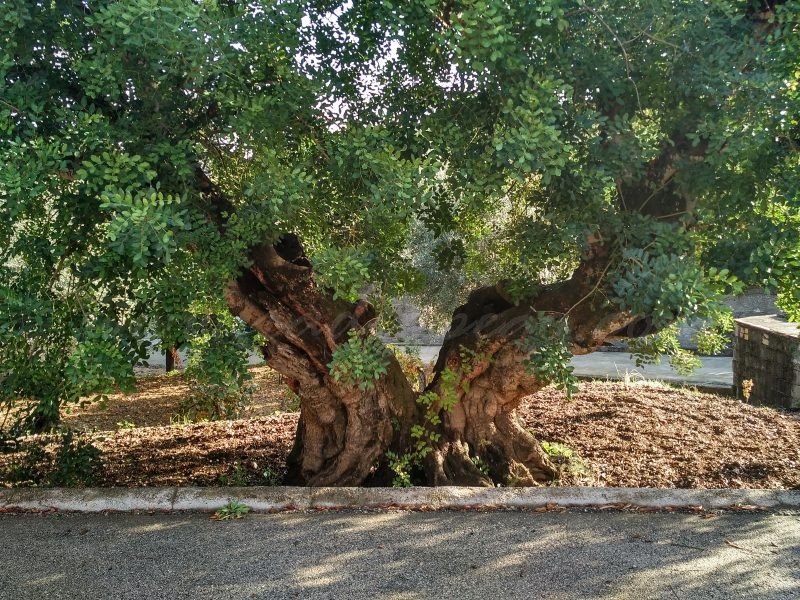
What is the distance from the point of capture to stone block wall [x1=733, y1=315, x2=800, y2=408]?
9961 mm

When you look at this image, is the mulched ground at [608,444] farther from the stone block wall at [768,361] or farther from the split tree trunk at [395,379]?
the stone block wall at [768,361]

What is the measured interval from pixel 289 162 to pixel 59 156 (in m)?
1.19

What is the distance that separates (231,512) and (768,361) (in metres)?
8.73

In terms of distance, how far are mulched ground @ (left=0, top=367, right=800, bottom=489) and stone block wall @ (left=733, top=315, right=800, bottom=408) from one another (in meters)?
2.15

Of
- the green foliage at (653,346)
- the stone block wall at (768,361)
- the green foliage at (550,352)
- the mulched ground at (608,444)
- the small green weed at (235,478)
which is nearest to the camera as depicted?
the green foliage at (550,352)

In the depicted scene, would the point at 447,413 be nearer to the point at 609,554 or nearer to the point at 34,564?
the point at 609,554

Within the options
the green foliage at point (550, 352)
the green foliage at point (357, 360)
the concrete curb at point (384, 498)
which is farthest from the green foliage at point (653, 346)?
the green foliage at point (357, 360)

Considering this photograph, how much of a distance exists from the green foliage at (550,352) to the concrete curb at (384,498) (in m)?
0.94

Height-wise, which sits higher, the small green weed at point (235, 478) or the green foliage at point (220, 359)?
the green foliage at point (220, 359)

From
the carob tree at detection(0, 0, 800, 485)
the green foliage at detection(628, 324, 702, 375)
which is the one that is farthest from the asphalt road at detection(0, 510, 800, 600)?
the green foliage at detection(628, 324, 702, 375)

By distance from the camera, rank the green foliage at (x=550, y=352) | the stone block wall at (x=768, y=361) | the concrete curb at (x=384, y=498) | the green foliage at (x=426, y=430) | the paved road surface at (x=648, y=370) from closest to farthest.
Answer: the green foliage at (x=550, y=352), the concrete curb at (x=384, y=498), the green foliage at (x=426, y=430), the stone block wall at (x=768, y=361), the paved road surface at (x=648, y=370)

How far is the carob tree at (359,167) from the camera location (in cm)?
357

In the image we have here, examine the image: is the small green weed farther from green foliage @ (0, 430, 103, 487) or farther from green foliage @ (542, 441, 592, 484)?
green foliage @ (542, 441, 592, 484)

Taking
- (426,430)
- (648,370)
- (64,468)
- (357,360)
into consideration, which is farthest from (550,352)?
(648,370)
